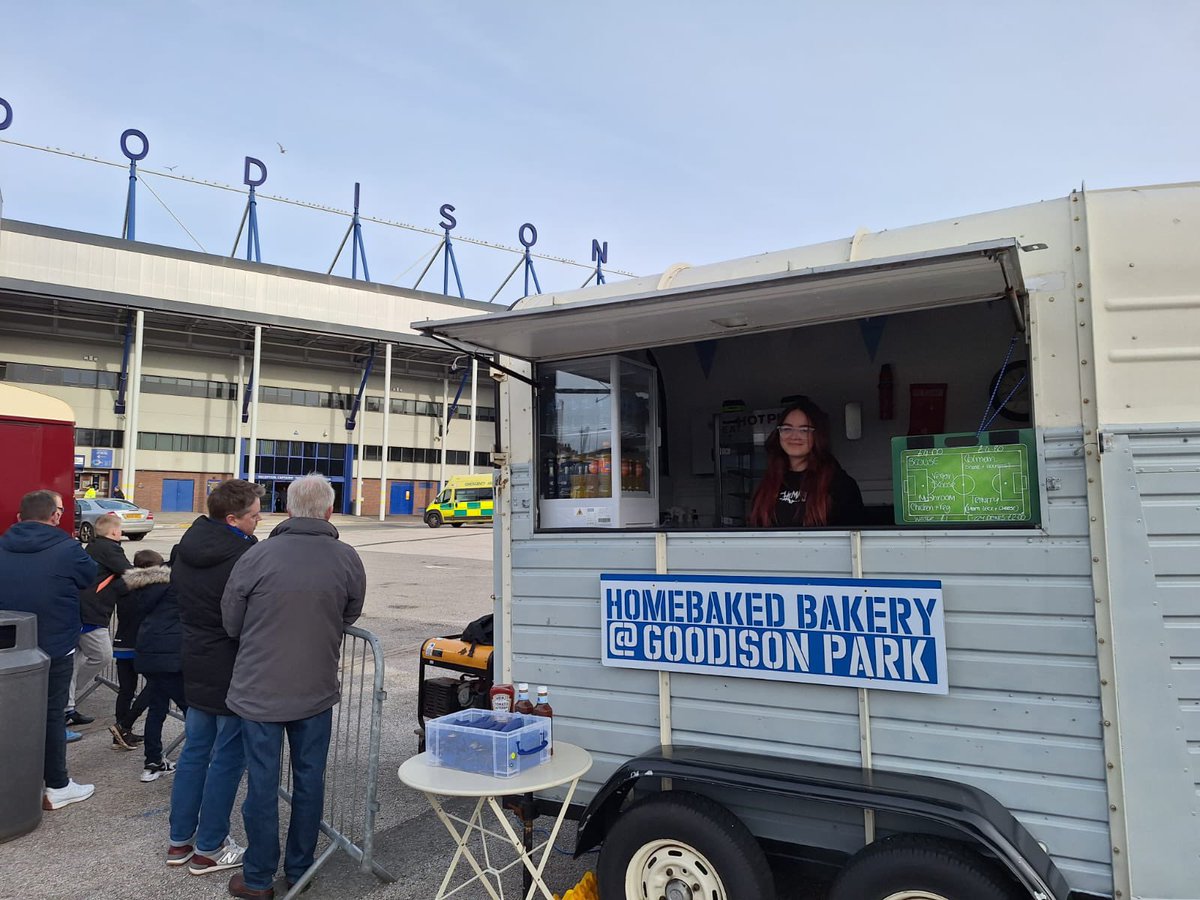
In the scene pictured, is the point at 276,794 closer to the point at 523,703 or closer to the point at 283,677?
the point at 283,677

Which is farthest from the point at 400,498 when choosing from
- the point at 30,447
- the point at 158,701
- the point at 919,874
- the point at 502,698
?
the point at 919,874

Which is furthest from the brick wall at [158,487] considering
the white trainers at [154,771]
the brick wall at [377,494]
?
the white trainers at [154,771]

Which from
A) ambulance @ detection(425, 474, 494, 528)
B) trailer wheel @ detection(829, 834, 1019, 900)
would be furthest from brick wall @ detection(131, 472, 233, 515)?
trailer wheel @ detection(829, 834, 1019, 900)

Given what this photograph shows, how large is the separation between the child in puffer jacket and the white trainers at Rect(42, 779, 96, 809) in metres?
0.36

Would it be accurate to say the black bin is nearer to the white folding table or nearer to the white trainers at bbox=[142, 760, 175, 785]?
the white trainers at bbox=[142, 760, 175, 785]

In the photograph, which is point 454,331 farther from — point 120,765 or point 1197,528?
point 120,765

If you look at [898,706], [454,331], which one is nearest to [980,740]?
[898,706]

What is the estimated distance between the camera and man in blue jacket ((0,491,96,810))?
452 cm

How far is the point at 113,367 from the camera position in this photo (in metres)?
33.0

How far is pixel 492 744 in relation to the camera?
2.99 m

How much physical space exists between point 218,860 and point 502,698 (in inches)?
67.8

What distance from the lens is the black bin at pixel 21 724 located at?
13.2 feet

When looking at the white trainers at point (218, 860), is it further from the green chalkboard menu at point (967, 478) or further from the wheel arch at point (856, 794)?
the green chalkboard menu at point (967, 478)

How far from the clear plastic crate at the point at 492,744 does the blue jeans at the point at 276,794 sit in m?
0.71
